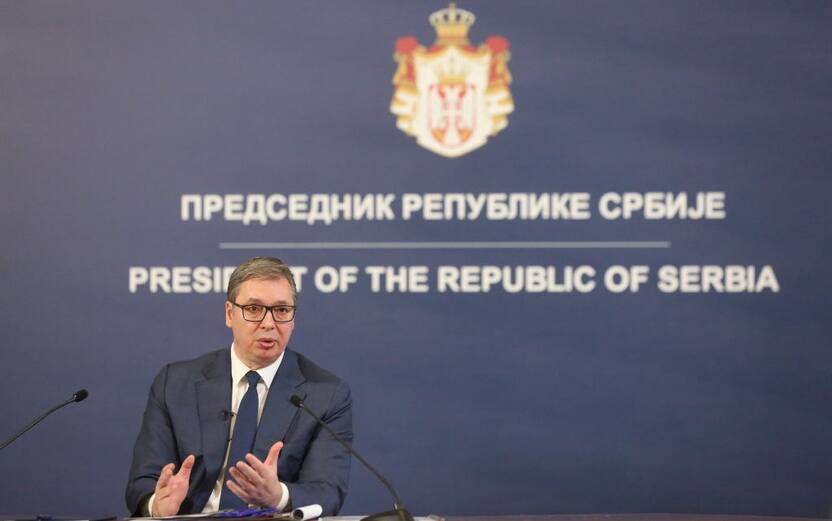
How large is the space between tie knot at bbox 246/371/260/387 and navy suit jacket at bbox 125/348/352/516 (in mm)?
60

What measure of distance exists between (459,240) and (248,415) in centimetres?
189

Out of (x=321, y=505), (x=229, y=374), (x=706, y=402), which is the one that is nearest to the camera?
(x=321, y=505)

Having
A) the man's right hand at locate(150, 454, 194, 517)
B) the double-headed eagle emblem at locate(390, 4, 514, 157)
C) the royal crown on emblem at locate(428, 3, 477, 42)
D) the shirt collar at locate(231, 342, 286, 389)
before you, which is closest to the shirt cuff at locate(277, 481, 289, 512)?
the man's right hand at locate(150, 454, 194, 517)

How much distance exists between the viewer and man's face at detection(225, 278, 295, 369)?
3.14m

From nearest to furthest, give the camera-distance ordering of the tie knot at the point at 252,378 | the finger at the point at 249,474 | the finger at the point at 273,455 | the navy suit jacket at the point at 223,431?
the finger at the point at 249,474
the finger at the point at 273,455
the navy suit jacket at the point at 223,431
the tie knot at the point at 252,378

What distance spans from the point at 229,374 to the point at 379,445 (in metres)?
1.76

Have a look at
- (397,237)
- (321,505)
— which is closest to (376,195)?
(397,237)

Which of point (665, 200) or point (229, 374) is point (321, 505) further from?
point (665, 200)

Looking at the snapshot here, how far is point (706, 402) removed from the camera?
4.79m

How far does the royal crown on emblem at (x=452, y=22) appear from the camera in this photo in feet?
16.0

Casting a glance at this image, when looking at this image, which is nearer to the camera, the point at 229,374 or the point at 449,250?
the point at 229,374

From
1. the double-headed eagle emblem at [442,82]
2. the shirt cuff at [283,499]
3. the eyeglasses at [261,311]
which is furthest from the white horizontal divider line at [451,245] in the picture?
the shirt cuff at [283,499]

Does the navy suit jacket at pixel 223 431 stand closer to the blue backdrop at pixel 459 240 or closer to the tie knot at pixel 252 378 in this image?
the tie knot at pixel 252 378

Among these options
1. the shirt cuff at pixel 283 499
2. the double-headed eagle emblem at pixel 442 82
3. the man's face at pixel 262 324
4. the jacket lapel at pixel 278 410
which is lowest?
the shirt cuff at pixel 283 499
